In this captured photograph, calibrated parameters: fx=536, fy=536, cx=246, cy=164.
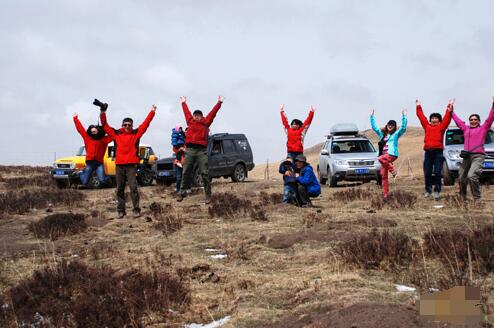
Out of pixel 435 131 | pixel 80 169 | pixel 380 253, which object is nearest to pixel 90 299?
pixel 380 253

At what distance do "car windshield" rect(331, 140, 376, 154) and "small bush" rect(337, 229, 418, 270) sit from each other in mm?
13263

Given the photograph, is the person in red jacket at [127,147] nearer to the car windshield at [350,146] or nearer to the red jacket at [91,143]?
the red jacket at [91,143]

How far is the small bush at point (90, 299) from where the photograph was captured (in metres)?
4.35

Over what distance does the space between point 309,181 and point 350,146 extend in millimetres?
8799

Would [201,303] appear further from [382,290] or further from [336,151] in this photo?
[336,151]

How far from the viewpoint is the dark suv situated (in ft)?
69.7

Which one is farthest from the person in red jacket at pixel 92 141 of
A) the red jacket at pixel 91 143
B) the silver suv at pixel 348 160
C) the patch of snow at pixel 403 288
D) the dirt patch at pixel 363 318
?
the dirt patch at pixel 363 318

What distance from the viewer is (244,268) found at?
19.9 ft

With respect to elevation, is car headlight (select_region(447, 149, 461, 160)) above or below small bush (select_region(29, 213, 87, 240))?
above

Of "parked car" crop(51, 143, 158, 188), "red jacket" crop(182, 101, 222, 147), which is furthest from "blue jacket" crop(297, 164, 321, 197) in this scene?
"parked car" crop(51, 143, 158, 188)

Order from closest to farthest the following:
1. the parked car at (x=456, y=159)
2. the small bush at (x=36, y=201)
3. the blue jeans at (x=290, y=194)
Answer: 1. the blue jeans at (x=290, y=194)
2. the small bush at (x=36, y=201)
3. the parked car at (x=456, y=159)

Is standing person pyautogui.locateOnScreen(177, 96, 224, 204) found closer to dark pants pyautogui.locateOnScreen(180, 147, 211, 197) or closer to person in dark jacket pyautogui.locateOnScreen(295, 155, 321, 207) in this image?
dark pants pyautogui.locateOnScreen(180, 147, 211, 197)

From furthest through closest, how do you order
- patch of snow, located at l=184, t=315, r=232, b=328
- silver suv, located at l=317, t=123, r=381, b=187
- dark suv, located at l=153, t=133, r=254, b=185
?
1. dark suv, located at l=153, t=133, r=254, b=185
2. silver suv, located at l=317, t=123, r=381, b=187
3. patch of snow, located at l=184, t=315, r=232, b=328

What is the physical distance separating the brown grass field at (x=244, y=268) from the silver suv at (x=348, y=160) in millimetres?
7800
